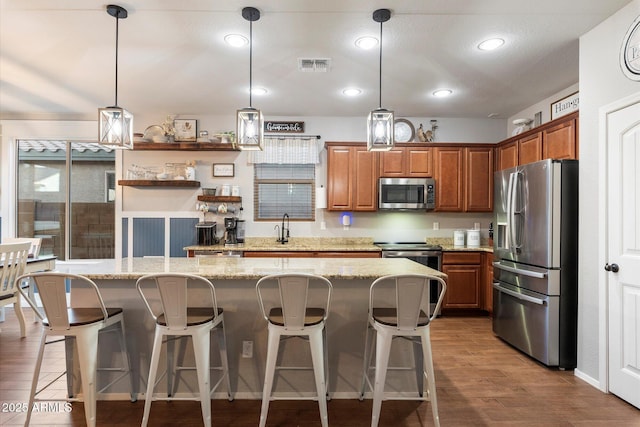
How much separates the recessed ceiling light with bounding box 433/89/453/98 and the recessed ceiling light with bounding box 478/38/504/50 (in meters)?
0.97

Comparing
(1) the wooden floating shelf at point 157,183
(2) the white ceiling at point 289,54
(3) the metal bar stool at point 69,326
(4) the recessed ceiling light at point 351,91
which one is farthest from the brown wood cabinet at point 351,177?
(3) the metal bar stool at point 69,326

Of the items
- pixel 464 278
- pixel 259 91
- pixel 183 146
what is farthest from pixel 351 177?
pixel 183 146

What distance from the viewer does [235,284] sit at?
237 cm

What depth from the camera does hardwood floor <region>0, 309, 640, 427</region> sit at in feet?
6.98

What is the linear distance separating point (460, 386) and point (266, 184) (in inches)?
134

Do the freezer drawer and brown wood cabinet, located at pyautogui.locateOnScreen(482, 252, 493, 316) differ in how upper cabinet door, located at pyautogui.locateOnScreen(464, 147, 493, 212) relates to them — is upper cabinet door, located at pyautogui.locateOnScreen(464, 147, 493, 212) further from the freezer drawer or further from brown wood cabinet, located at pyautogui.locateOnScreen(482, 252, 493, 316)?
the freezer drawer

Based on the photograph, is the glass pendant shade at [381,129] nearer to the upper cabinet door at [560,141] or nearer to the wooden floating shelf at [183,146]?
the upper cabinet door at [560,141]

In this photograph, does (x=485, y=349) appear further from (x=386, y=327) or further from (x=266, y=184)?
(x=266, y=184)

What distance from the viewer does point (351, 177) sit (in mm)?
4605

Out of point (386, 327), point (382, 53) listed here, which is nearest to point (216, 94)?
point (382, 53)

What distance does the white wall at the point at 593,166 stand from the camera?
244 cm

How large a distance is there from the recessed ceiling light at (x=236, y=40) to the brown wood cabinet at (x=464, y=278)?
3.26 m

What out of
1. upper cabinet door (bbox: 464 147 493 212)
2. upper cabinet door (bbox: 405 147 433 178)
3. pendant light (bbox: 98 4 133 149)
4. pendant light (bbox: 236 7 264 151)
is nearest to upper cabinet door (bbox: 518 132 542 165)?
upper cabinet door (bbox: 464 147 493 212)

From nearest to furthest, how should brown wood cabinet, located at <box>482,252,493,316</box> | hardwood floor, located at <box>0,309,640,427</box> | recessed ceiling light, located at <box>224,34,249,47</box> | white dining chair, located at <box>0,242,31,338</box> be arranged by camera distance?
hardwood floor, located at <box>0,309,640,427</box>
recessed ceiling light, located at <box>224,34,249,47</box>
white dining chair, located at <box>0,242,31,338</box>
brown wood cabinet, located at <box>482,252,493,316</box>
